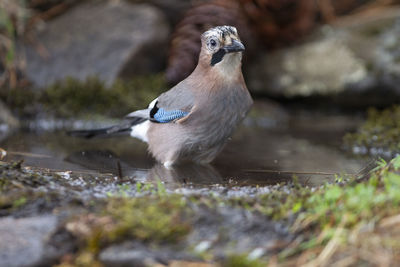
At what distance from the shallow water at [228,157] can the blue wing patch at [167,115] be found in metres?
0.36

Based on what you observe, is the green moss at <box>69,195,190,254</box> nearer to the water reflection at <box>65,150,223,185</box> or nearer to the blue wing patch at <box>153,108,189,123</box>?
the water reflection at <box>65,150,223,185</box>

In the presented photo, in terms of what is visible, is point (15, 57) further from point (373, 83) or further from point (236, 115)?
point (373, 83)

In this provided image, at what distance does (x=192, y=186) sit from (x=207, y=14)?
4.14 metres

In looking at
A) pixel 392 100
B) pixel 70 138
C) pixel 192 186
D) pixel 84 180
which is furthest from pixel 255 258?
pixel 392 100

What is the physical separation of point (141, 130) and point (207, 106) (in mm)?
992

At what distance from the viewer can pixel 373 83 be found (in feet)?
24.3

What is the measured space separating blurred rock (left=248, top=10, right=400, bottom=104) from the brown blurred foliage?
0.90ft

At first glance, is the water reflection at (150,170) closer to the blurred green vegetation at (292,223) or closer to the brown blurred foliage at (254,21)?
the blurred green vegetation at (292,223)

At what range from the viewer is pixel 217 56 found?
4195mm

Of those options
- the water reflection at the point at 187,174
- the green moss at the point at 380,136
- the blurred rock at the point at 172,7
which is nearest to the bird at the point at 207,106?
the water reflection at the point at 187,174

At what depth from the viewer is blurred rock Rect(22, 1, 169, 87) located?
23.5ft

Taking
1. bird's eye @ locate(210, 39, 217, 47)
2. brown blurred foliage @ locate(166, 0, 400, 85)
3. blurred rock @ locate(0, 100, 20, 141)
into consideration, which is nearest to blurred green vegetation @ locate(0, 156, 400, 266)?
bird's eye @ locate(210, 39, 217, 47)

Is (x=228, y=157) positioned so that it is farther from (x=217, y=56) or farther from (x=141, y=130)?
(x=217, y=56)

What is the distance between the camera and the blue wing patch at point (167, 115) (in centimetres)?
429
